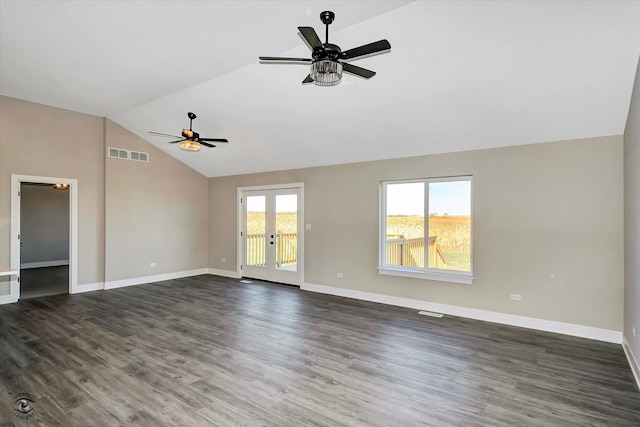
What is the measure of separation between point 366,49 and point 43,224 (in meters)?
11.5

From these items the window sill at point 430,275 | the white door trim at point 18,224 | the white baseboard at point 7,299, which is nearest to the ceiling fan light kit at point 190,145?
the white door trim at point 18,224

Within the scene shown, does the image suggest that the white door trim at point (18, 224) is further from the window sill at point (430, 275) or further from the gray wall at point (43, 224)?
the window sill at point (430, 275)

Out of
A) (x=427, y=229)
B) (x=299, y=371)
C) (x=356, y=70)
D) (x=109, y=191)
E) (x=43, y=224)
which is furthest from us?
(x=43, y=224)

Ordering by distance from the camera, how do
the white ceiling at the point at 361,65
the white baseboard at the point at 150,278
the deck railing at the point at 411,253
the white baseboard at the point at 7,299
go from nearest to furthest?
the white ceiling at the point at 361,65 → the deck railing at the point at 411,253 → the white baseboard at the point at 7,299 → the white baseboard at the point at 150,278

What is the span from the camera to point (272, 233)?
25.1ft

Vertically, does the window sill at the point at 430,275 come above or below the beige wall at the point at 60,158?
below

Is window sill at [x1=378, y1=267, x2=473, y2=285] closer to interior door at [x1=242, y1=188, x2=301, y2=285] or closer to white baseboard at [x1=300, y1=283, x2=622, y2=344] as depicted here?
white baseboard at [x1=300, y1=283, x2=622, y2=344]

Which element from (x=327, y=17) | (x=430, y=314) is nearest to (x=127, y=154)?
(x=327, y=17)

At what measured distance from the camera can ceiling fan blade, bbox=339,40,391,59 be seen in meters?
2.52

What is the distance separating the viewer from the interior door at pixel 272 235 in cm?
724

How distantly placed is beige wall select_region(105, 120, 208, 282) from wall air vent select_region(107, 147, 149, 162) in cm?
8

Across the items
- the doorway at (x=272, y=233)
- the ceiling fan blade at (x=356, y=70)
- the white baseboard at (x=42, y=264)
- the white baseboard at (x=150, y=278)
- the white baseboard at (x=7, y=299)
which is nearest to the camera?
the ceiling fan blade at (x=356, y=70)

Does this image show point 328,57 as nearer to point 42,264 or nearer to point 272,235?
point 272,235

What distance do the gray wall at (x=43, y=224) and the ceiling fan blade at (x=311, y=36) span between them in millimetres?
10751
